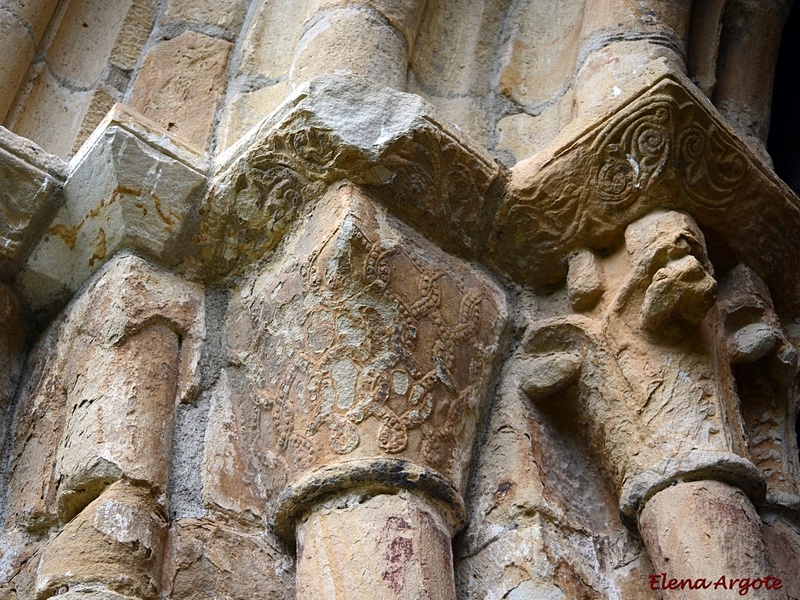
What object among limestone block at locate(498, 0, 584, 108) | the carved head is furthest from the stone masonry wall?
limestone block at locate(498, 0, 584, 108)

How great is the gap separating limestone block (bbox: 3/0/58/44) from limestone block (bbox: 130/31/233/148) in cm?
24

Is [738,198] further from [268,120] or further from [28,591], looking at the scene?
[28,591]

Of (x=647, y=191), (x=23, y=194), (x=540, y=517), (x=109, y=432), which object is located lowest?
(x=540, y=517)

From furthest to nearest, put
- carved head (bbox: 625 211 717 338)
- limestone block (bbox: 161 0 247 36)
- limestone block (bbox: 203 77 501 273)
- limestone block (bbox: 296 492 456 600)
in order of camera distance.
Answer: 1. limestone block (bbox: 161 0 247 36)
2. limestone block (bbox: 203 77 501 273)
3. carved head (bbox: 625 211 717 338)
4. limestone block (bbox: 296 492 456 600)

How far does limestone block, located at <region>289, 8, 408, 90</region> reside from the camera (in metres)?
2.06

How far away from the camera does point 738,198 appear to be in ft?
6.37

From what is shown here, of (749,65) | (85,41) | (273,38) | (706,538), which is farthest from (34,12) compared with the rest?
(706,538)

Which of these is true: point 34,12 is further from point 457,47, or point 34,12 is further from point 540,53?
point 540,53

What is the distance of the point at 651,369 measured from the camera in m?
1.78

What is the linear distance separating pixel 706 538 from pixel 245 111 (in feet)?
4.18

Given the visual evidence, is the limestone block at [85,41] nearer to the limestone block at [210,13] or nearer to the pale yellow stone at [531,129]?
the limestone block at [210,13]

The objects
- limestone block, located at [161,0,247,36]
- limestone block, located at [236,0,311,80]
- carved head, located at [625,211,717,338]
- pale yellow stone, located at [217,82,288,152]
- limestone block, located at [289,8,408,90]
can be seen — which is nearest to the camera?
carved head, located at [625,211,717,338]

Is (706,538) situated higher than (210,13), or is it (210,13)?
(210,13)

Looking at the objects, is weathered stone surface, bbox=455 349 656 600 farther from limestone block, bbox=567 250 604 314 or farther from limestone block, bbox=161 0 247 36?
limestone block, bbox=161 0 247 36
